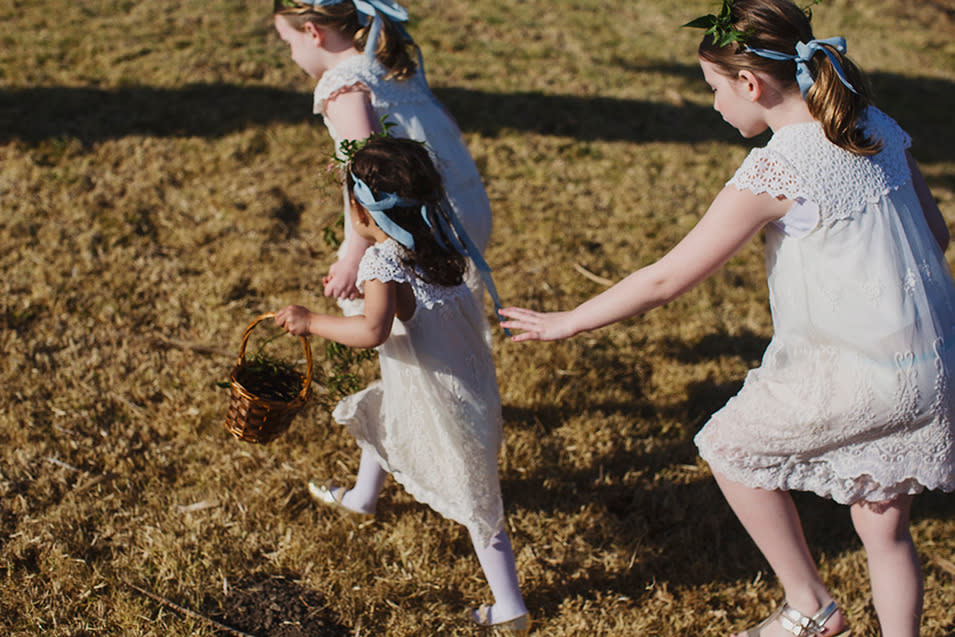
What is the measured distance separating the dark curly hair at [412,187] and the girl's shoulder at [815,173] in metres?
0.83

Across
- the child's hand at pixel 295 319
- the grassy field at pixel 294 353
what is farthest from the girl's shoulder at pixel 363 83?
the child's hand at pixel 295 319

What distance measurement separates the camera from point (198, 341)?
13.5 feet

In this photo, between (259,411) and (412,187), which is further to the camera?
(259,411)

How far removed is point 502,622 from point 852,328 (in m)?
1.44

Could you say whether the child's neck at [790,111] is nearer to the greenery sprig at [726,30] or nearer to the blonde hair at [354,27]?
the greenery sprig at [726,30]

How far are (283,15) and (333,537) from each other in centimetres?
191

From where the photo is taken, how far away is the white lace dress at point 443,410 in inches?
101

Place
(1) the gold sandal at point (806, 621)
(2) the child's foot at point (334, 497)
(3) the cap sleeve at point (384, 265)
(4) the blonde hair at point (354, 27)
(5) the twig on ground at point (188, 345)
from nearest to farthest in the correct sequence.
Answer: (3) the cap sleeve at point (384, 265)
(1) the gold sandal at point (806, 621)
(4) the blonde hair at point (354, 27)
(2) the child's foot at point (334, 497)
(5) the twig on ground at point (188, 345)

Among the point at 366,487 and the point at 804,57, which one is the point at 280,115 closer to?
the point at 366,487

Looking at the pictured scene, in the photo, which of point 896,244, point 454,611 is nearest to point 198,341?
point 454,611

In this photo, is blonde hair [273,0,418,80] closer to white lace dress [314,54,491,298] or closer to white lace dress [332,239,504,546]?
white lace dress [314,54,491,298]

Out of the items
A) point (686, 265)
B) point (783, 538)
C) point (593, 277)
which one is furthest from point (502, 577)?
point (593, 277)

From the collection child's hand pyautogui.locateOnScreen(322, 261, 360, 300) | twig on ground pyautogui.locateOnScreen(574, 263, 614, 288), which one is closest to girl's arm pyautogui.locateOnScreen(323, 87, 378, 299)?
child's hand pyautogui.locateOnScreen(322, 261, 360, 300)

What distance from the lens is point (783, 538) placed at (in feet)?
8.09
